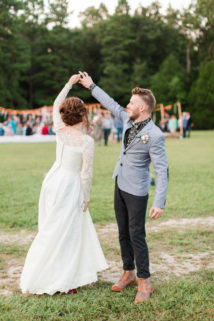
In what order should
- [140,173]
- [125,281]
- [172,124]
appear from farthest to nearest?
[172,124] → [125,281] → [140,173]

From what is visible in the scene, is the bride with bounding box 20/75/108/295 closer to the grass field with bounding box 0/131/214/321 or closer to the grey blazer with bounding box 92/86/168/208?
the grass field with bounding box 0/131/214/321

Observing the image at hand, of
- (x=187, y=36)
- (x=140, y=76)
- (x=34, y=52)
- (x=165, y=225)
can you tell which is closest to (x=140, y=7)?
(x=187, y=36)

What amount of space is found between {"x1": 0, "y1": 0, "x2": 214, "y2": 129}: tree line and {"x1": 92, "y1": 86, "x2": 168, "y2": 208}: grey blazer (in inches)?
1878

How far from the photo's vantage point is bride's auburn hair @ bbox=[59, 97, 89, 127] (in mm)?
3822

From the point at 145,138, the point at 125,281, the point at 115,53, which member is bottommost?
the point at 125,281

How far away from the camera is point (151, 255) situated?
16.4 ft

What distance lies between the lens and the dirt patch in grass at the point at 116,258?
4.33 m

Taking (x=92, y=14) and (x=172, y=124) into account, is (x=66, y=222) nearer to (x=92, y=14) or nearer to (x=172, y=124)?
(x=172, y=124)

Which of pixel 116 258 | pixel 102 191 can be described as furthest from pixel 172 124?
Answer: pixel 116 258

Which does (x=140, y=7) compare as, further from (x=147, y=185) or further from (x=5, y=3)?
(x=147, y=185)

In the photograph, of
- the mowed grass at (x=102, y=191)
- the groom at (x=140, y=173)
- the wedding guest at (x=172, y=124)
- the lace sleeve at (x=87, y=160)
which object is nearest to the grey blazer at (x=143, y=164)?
the groom at (x=140, y=173)

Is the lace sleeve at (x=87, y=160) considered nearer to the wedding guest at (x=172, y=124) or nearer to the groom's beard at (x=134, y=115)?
the groom's beard at (x=134, y=115)

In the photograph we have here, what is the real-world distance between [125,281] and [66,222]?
2.74 ft

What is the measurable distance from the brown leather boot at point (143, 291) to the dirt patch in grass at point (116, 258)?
0.55 m
